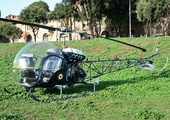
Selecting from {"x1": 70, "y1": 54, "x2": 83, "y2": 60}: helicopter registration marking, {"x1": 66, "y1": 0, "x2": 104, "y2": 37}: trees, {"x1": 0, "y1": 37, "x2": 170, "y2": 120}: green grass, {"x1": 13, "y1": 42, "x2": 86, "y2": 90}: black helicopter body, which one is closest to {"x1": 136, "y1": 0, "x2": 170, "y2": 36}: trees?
{"x1": 66, "y1": 0, "x2": 104, "y2": 37}: trees

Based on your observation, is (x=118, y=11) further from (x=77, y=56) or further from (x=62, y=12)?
(x=77, y=56)

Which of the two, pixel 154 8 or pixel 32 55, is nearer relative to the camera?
pixel 32 55

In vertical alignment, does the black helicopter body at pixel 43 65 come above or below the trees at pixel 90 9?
below

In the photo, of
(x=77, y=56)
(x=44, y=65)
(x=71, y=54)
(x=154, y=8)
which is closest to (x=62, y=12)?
(x=154, y=8)

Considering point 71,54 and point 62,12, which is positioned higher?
point 62,12

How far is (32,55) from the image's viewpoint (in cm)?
911

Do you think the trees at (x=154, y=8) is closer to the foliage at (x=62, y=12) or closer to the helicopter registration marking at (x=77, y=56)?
the foliage at (x=62, y=12)

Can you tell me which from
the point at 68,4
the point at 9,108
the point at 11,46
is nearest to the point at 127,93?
the point at 9,108

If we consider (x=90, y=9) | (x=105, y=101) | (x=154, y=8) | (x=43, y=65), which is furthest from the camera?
(x=90, y=9)

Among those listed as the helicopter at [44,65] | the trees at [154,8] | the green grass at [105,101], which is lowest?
the green grass at [105,101]

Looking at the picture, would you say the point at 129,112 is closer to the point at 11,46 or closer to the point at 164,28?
the point at 11,46

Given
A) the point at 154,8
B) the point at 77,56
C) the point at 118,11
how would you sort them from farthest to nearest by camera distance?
the point at 118,11
the point at 154,8
the point at 77,56

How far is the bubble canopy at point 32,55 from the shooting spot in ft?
29.5

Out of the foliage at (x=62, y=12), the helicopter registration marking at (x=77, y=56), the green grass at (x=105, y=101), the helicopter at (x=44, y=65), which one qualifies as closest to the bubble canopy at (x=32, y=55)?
the helicopter at (x=44, y=65)
